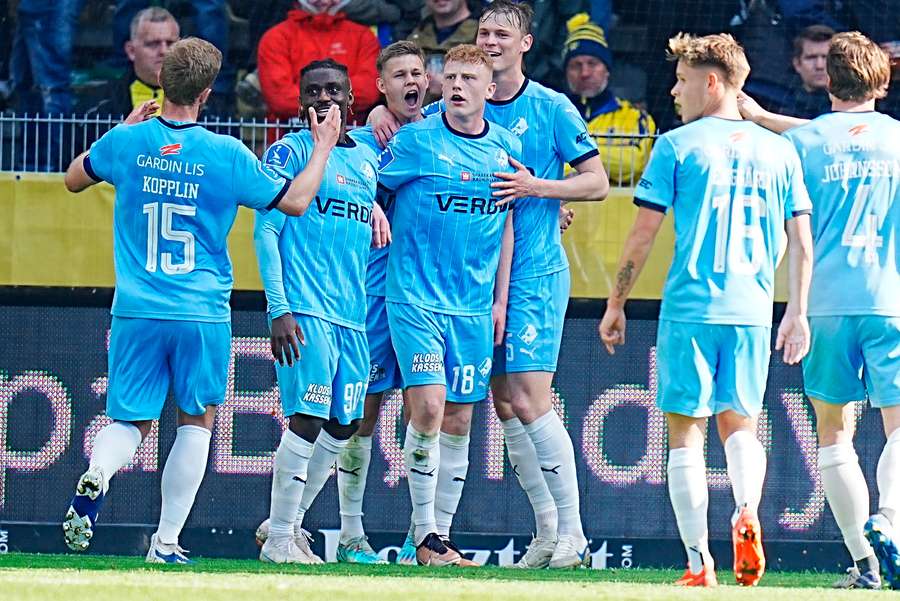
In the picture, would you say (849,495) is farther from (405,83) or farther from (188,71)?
(188,71)

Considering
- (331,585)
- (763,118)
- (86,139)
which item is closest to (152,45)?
(86,139)

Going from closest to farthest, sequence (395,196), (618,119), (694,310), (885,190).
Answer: (694,310), (885,190), (395,196), (618,119)

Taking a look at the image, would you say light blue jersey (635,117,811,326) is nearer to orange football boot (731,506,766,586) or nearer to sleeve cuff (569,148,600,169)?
orange football boot (731,506,766,586)

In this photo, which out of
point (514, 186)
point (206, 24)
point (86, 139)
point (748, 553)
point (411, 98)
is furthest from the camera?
point (206, 24)

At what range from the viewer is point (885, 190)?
6.32 m

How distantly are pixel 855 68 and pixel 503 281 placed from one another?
1.80 meters

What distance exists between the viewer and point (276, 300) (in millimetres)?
6801

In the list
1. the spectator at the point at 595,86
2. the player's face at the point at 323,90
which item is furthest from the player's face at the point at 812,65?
the player's face at the point at 323,90

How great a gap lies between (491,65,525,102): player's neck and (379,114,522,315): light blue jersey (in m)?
0.33

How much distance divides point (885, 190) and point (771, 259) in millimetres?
617

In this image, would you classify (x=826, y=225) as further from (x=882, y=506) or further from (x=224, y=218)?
(x=224, y=218)

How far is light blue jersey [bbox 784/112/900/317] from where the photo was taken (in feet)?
20.6

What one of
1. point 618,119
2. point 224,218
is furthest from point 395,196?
point 618,119

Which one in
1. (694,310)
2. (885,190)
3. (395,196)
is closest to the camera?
(694,310)
